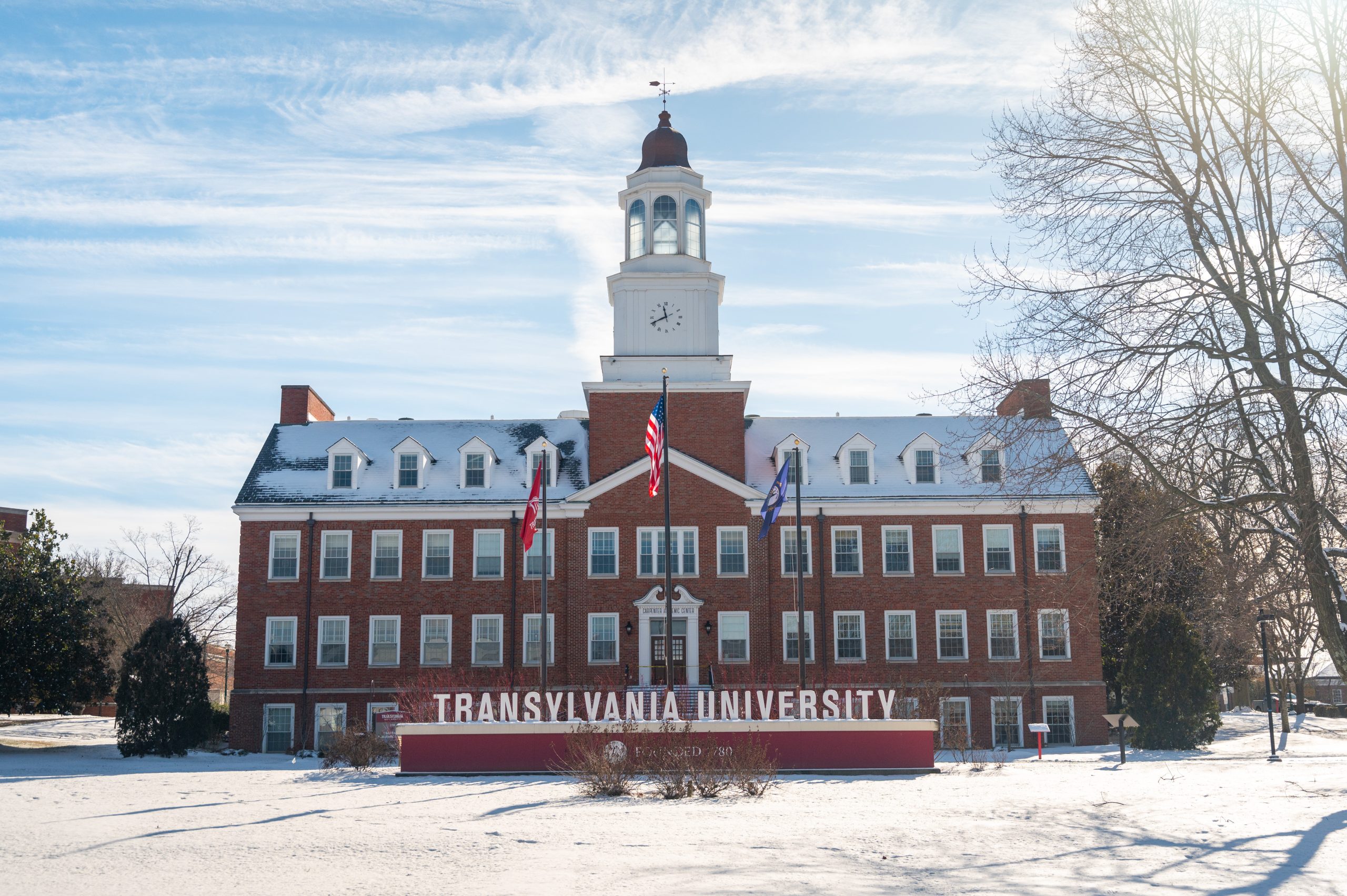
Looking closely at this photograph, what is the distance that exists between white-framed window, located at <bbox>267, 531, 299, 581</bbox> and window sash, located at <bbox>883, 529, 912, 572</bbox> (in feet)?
72.0

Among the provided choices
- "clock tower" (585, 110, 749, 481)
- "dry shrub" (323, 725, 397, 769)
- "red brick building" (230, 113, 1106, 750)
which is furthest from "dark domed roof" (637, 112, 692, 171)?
"dry shrub" (323, 725, 397, 769)

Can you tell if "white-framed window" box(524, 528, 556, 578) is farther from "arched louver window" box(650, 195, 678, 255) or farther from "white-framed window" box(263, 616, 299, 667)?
"arched louver window" box(650, 195, 678, 255)

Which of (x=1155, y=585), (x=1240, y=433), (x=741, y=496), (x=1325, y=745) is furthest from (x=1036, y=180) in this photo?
(x=1325, y=745)

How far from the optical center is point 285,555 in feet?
147

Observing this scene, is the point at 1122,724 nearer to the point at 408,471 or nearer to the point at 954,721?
A: the point at 954,721

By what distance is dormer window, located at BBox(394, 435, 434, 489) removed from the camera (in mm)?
45875

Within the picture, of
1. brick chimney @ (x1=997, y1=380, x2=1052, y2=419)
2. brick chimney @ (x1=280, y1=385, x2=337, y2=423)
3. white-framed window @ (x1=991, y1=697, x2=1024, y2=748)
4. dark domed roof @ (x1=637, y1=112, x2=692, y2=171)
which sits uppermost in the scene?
dark domed roof @ (x1=637, y1=112, x2=692, y2=171)

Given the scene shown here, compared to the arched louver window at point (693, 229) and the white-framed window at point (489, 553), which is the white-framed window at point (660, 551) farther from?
the arched louver window at point (693, 229)

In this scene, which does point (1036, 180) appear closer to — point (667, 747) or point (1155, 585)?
point (1155, 585)

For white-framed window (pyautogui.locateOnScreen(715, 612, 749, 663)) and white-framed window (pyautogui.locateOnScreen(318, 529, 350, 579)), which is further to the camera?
white-framed window (pyautogui.locateOnScreen(318, 529, 350, 579))

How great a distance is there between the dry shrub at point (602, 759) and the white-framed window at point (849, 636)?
18243mm

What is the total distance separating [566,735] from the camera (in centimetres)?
2750

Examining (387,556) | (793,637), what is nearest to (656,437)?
(793,637)

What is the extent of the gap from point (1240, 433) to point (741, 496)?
25.7 m
